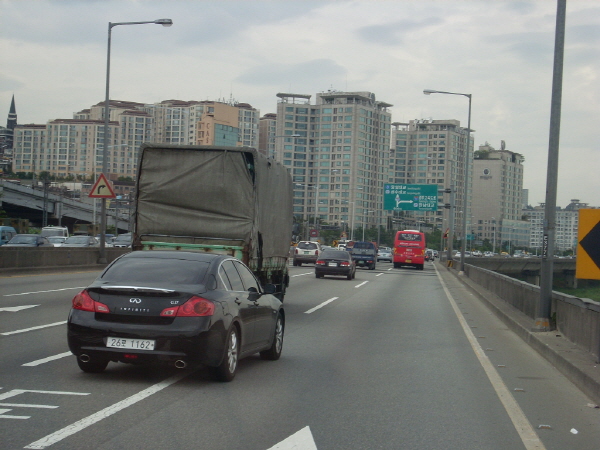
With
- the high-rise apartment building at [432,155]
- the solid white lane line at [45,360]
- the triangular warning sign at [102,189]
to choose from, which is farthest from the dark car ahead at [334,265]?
the high-rise apartment building at [432,155]

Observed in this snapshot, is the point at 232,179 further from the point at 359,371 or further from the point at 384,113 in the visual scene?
the point at 384,113

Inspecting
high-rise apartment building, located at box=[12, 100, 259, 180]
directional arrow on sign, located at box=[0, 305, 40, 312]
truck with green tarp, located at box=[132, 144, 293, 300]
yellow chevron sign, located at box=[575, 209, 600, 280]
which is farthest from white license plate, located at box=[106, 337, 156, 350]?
high-rise apartment building, located at box=[12, 100, 259, 180]

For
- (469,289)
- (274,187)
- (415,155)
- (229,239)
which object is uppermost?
(415,155)

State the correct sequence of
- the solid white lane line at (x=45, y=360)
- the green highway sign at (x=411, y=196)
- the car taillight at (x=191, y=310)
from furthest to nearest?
the green highway sign at (x=411, y=196) → the solid white lane line at (x=45, y=360) → the car taillight at (x=191, y=310)

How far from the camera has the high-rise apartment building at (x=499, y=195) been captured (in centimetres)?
15039

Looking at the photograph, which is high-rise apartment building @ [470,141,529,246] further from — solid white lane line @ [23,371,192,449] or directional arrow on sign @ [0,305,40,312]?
solid white lane line @ [23,371,192,449]

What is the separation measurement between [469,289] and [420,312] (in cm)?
1361

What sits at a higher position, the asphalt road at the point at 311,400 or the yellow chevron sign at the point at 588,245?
the yellow chevron sign at the point at 588,245

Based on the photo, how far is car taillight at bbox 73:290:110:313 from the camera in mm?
8344

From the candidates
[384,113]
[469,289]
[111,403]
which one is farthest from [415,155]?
[111,403]

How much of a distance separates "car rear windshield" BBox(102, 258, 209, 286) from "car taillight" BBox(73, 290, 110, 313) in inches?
12.9

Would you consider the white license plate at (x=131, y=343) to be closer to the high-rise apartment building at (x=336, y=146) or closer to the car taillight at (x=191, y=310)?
the car taillight at (x=191, y=310)

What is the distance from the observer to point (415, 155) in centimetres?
19450

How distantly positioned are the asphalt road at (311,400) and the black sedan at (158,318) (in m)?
0.35
